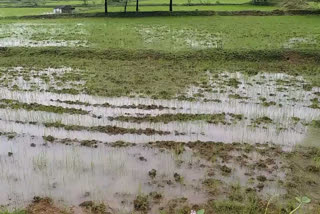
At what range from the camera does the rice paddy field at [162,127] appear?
6043mm

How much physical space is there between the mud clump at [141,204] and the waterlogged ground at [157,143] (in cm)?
3

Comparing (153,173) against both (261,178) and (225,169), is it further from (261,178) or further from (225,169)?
(261,178)

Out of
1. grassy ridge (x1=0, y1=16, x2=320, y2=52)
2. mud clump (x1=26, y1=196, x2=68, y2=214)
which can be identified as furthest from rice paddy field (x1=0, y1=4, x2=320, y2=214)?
grassy ridge (x1=0, y1=16, x2=320, y2=52)

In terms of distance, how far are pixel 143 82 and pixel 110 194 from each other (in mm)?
6368

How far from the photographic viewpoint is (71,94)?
11.0 m

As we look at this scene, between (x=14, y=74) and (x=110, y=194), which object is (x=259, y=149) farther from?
(x=14, y=74)

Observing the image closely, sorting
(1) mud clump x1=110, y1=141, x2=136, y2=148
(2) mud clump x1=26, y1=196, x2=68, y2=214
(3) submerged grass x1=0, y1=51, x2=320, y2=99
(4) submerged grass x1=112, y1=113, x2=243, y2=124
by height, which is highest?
(3) submerged grass x1=0, y1=51, x2=320, y2=99

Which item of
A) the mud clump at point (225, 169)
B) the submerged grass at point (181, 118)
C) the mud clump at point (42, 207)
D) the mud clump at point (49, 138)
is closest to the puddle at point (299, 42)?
the submerged grass at point (181, 118)

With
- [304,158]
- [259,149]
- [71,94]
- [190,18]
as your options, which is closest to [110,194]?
[259,149]

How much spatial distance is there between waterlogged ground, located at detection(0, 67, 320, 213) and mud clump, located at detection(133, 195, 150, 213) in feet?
0.08

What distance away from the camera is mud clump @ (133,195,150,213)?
5676 mm

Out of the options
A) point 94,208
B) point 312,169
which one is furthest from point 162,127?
point 312,169

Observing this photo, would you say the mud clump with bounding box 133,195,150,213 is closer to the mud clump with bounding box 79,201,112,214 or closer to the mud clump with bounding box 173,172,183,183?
the mud clump with bounding box 79,201,112,214

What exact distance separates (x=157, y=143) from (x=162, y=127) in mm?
893
